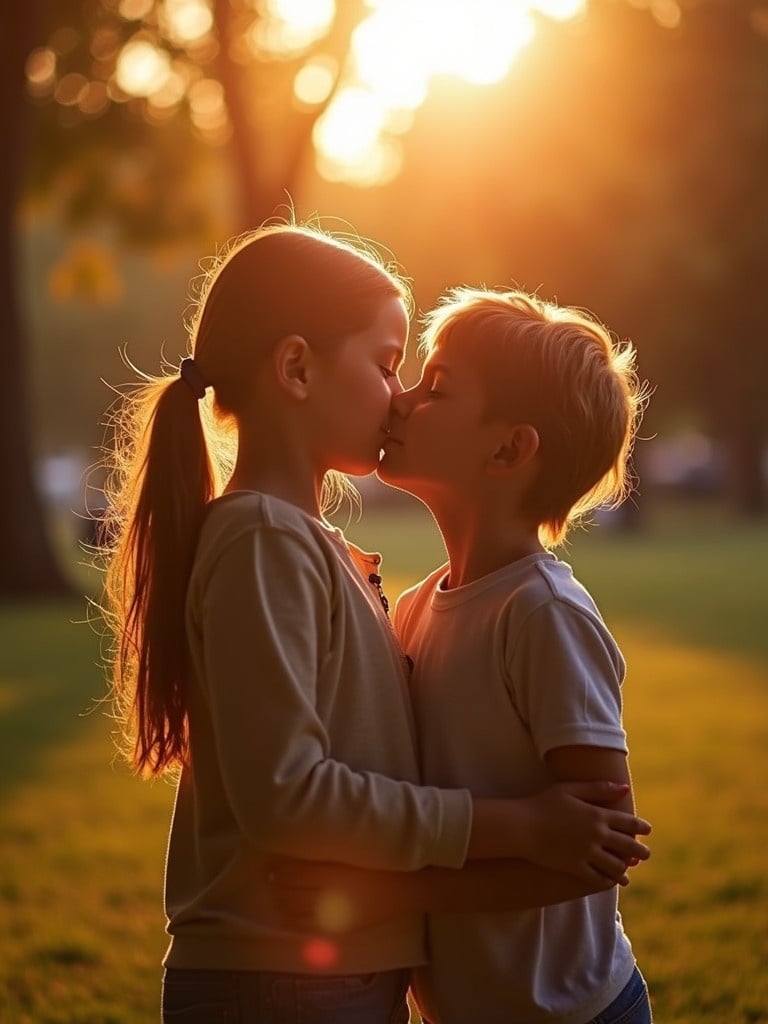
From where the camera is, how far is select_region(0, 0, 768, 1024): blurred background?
5.71 metres

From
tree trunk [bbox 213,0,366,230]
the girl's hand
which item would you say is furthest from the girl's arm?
tree trunk [bbox 213,0,366,230]

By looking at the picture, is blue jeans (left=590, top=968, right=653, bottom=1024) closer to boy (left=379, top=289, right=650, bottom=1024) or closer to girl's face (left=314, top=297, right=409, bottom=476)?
boy (left=379, top=289, right=650, bottom=1024)

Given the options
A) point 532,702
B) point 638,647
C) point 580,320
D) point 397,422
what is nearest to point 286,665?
point 532,702

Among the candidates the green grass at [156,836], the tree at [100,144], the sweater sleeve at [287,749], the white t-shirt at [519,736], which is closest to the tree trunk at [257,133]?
the tree at [100,144]

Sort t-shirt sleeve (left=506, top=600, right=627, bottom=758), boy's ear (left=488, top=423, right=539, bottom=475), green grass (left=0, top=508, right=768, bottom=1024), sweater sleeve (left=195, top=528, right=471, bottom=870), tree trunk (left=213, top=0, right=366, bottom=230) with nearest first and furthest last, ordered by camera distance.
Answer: sweater sleeve (left=195, top=528, right=471, bottom=870)
t-shirt sleeve (left=506, top=600, right=627, bottom=758)
boy's ear (left=488, top=423, right=539, bottom=475)
green grass (left=0, top=508, right=768, bottom=1024)
tree trunk (left=213, top=0, right=366, bottom=230)

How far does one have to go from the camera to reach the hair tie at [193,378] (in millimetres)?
2322

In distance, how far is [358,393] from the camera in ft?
7.58

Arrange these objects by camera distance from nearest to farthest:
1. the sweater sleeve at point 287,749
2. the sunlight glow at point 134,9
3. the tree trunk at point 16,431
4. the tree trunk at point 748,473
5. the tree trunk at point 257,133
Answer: the sweater sleeve at point 287,749, the tree trunk at point 16,431, the tree trunk at point 257,133, the sunlight glow at point 134,9, the tree trunk at point 748,473

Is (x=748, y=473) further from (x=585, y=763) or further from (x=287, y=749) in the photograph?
(x=287, y=749)

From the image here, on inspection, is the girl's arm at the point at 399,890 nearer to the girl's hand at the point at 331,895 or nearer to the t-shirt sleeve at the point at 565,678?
the girl's hand at the point at 331,895

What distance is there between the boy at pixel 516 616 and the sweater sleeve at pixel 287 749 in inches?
6.9


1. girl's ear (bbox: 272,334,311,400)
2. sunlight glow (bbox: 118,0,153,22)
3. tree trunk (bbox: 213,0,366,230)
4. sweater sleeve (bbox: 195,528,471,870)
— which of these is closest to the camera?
sweater sleeve (bbox: 195,528,471,870)

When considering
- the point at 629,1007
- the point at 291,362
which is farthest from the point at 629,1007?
the point at 291,362

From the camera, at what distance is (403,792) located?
2086 millimetres
